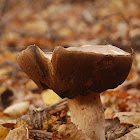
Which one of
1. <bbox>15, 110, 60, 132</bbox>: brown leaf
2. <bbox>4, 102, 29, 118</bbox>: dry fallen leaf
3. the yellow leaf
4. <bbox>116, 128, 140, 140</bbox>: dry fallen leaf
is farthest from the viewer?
the yellow leaf

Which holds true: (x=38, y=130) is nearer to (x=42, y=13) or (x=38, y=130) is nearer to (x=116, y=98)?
(x=116, y=98)

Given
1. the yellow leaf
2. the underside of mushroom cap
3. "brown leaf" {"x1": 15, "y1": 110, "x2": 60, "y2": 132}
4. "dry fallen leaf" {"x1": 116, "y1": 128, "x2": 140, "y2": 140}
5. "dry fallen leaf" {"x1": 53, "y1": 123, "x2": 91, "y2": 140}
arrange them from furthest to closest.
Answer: the yellow leaf, "brown leaf" {"x1": 15, "y1": 110, "x2": 60, "y2": 132}, "dry fallen leaf" {"x1": 116, "y1": 128, "x2": 140, "y2": 140}, "dry fallen leaf" {"x1": 53, "y1": 123, "x2": 91, "y2": 140}, the underside of mushroom cap

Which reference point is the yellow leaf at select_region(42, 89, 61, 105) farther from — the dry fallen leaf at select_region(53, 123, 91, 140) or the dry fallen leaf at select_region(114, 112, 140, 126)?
the dry fallen leaf at select_region(53, 123, 91, 140)

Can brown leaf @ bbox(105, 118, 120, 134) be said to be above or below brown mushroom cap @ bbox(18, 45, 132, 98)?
below

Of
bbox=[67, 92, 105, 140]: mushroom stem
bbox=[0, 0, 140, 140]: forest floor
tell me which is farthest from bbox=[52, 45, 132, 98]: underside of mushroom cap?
bbox=[0, 0, 140, 140]: forest floor

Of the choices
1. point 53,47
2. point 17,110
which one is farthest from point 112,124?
point 53,47

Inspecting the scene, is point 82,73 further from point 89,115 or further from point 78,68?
point 89,115

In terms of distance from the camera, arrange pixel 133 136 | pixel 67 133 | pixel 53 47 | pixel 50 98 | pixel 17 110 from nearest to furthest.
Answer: pixel 67 133
pixel 133 136
pixel 17 110
pixel 50 98
pixel 53 47

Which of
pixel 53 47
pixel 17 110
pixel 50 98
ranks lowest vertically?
pixel 17 110
